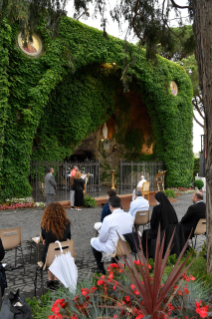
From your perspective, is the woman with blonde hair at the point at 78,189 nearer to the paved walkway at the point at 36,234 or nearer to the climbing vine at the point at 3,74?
the paved walkway at the point at 36,234

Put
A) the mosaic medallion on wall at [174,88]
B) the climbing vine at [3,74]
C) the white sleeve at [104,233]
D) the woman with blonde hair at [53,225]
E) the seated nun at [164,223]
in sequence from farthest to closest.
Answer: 1. the mosaic medallion on wall at [174,88]
2. the climbing vine at [3,74]
3. the seated nun at [164,223]
4. the white sleeve at [104,233]
5. the woman with blonde hair at [53,225]

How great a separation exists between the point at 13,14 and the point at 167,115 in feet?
39.5

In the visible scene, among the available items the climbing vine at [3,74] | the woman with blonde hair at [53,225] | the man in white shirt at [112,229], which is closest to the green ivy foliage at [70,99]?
the climbing vine at [3,74]

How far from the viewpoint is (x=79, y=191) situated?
416 inches

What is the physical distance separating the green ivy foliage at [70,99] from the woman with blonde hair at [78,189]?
200 cm

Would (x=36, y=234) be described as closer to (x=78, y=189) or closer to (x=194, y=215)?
(x=78, y=189)

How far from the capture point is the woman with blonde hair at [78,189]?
1039 cm

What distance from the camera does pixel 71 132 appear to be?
1422cm

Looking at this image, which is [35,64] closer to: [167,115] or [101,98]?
[101,98]

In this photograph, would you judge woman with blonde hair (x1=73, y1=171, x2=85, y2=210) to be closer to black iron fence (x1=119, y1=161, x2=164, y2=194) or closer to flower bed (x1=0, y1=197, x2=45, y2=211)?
flower bed (x1=0, y1=197, x2=45, y2=211)

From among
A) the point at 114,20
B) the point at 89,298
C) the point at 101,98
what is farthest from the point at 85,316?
the point at 101,98

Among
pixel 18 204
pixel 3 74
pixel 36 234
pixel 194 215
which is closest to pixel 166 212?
pixel 194 215

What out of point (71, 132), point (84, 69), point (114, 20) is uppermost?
point (84, 69)

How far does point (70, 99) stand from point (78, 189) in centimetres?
554
